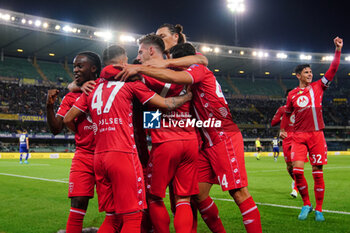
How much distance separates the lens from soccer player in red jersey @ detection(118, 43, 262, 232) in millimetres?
3282

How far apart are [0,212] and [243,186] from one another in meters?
4.50

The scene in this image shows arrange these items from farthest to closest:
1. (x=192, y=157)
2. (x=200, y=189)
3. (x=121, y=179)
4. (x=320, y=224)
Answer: (x=320, y=224)
(x=200, y=189)
(x=192, y=157)
(x=121, y=179)

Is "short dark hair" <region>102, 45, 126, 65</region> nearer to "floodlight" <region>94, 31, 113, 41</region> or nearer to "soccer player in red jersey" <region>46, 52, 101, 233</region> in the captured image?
"soccer player in red jersey" <region>46, 52, 101, 233</region>

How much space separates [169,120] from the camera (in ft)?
10.5

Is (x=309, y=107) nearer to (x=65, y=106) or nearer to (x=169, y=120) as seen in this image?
(x=169, y=120)

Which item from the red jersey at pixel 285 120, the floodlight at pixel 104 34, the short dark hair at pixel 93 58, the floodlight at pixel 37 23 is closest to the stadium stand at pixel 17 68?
the floodlight at pixel 37 23

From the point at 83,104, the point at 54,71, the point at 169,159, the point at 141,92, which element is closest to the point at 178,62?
the point at 141,92

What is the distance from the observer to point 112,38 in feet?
128

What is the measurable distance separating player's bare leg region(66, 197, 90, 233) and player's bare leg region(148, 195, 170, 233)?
72 cm

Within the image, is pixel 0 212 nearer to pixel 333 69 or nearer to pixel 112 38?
pixel 333 69

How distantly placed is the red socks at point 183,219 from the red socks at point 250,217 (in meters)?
0.55

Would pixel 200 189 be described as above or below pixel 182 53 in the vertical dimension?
below

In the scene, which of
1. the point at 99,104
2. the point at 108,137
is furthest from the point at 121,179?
the point at 99,104

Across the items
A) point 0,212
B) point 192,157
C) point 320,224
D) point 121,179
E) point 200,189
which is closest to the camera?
point 121,179
